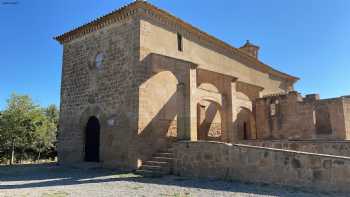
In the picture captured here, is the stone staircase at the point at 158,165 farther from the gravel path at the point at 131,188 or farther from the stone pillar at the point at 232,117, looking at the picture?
the stone pillar at the point at 232,117

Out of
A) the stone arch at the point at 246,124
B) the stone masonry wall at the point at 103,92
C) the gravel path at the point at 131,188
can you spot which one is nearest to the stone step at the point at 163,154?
the stone masonry wall at the point at 103,92

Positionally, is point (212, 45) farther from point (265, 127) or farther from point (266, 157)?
point (266, 157)

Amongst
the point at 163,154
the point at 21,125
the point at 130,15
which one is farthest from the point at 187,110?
the point at 21,125

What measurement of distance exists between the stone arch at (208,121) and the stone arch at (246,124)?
71.9 inches

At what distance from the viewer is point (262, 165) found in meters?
7.62

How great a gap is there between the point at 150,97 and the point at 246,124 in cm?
851

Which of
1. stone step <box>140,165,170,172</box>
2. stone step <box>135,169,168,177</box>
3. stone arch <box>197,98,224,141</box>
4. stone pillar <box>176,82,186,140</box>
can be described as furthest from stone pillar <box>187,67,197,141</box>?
stone arch <box>197,98,224,141</box>

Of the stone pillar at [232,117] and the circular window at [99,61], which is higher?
the circular window at [99,61]

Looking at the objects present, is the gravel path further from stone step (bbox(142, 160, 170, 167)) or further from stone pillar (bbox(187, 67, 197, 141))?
stone pillar (bbox(187, 67, 197, 141))

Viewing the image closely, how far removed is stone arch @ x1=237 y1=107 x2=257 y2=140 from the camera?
685 inches

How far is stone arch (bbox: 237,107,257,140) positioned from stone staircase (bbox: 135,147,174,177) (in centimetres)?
748

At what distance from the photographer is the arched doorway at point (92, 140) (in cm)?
1298

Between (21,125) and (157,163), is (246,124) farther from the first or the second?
(21,125)

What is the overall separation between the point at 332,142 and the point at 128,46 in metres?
8.36
